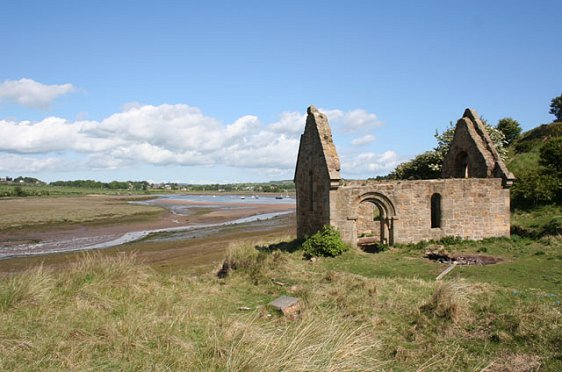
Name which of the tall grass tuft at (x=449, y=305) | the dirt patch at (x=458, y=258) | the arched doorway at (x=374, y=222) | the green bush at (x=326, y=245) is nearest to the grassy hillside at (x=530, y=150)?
the arched doorway at (x=374, y=222)

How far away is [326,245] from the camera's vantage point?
54.4ft

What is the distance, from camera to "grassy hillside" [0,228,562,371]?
515 cm

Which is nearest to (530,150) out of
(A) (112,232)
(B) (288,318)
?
(B) (288,318)

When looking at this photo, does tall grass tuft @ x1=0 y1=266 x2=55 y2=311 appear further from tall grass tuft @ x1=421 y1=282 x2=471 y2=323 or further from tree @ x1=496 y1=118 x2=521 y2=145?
tree @ x1=496 y1=118 x2=521 y2=145

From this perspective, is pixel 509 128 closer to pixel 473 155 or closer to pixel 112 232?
pixel 473 155

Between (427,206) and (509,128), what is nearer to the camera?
(427,206)

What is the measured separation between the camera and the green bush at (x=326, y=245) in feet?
54.3

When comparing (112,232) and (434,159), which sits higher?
(434,159)

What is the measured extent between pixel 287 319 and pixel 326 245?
7936 millimetres

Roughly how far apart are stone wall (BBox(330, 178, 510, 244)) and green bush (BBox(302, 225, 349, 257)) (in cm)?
71

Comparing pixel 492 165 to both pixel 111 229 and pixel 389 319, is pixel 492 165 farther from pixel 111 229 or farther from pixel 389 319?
pixel 111 229

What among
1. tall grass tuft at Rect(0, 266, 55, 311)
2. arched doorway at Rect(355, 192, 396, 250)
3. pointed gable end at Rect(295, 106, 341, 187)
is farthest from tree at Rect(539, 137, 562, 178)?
tall grass tuft at Rect(0, 266, 55, 311)

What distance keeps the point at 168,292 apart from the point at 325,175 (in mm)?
9571

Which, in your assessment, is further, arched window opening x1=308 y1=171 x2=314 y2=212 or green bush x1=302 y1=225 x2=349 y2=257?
arched window opening x1=308 y1=171 x2=314 y2=212
